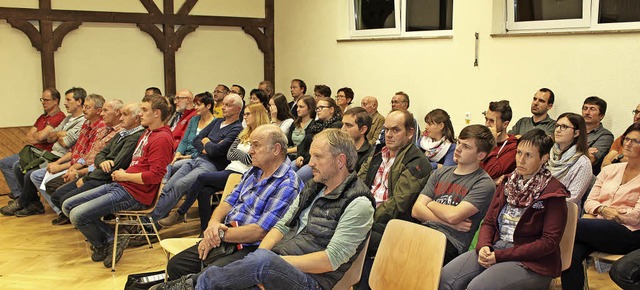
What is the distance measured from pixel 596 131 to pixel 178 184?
136 inches

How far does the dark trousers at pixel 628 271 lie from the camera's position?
344 centimetres

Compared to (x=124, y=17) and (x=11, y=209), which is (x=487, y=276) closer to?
(x=11, y=209)

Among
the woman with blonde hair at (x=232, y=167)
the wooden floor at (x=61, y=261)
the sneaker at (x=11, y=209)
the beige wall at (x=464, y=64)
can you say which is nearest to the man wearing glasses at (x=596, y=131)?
the beige wall at (x=464, y=64)

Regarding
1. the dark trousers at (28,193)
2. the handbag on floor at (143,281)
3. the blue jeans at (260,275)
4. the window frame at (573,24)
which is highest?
the window frame at (573,24)

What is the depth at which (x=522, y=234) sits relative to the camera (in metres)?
3.26

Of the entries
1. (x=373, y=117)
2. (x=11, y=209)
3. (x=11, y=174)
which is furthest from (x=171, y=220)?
(x=373, y=117)

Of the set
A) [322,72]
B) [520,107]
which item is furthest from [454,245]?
[322,72]

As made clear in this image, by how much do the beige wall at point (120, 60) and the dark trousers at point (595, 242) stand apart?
6217mm

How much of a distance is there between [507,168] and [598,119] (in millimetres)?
1121

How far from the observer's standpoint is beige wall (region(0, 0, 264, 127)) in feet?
25.5

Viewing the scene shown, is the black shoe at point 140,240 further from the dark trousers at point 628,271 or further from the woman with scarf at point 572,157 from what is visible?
the dark trousers at point 628,271

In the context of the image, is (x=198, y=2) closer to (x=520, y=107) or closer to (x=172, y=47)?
(x=172, y=47)

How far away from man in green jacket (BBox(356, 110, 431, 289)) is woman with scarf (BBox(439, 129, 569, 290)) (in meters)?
0.56

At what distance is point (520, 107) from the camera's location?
20.8ft
